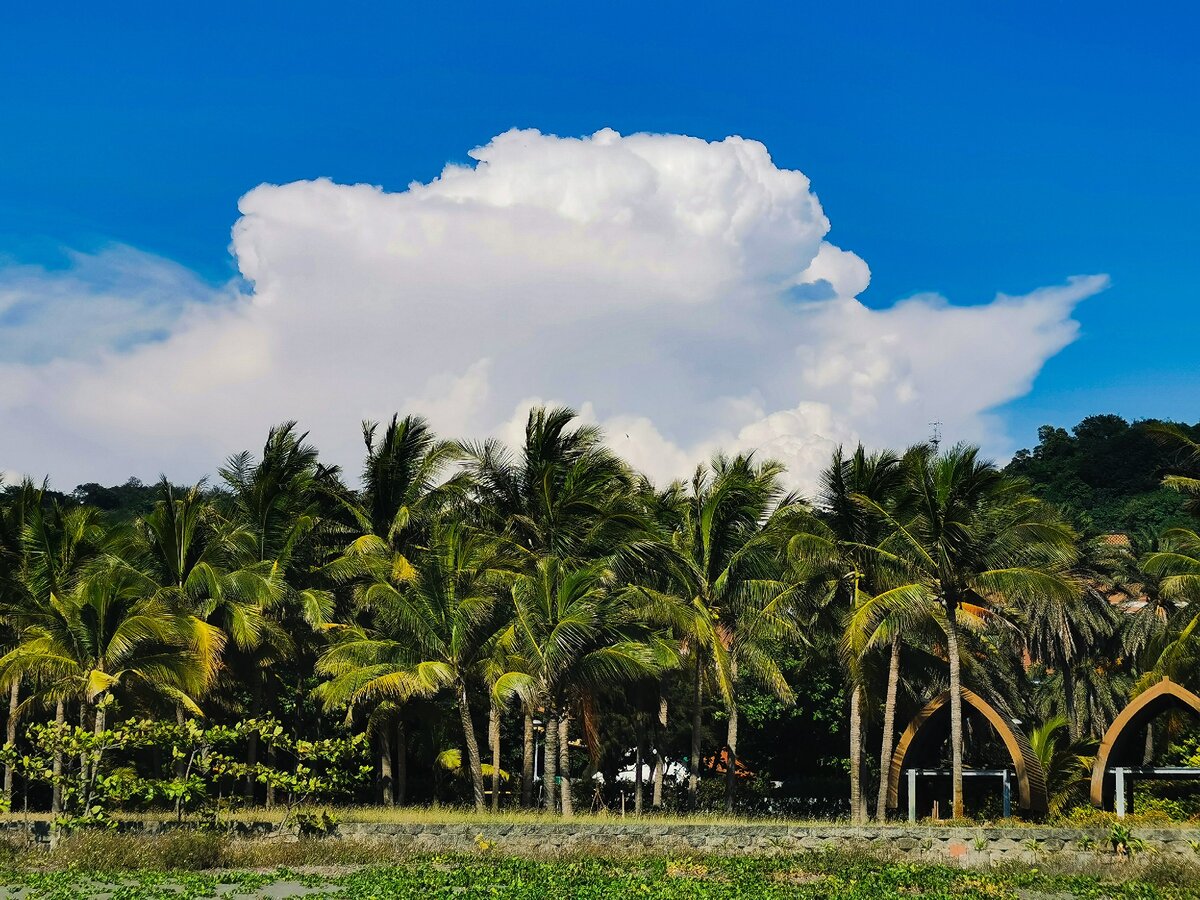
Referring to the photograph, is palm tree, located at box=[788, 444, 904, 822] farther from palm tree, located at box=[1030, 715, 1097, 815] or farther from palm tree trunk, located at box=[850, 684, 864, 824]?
palm tree, located at box=[1030, 715, 1097, 815]

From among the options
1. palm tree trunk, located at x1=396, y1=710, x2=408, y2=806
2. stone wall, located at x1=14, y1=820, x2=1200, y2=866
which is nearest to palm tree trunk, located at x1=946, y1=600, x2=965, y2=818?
stone wall, located at x1=14, y1=820, x2=1200, y2=866

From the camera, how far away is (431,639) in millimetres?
30984

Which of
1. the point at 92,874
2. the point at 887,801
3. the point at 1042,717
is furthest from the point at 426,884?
the point at 1042,717

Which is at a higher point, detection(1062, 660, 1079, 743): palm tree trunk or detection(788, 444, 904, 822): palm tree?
detection(788, 444, 904, 822): palm tree

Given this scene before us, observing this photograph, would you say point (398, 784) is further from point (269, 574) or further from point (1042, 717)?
point (1042, 717)

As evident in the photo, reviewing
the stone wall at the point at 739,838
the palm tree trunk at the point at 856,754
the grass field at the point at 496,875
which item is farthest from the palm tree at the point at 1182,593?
the grass field at the point at 496,875

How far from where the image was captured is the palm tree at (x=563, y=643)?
29.3 metres

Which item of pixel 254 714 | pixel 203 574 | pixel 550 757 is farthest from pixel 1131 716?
pixel 254 714

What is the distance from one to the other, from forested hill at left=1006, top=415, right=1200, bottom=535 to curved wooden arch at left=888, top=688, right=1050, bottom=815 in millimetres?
47286

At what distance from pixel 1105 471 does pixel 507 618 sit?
7246cm

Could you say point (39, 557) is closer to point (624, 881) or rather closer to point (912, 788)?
point (624, 881)

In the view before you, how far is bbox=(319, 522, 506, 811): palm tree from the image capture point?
30.1 m

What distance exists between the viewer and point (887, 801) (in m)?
31.5

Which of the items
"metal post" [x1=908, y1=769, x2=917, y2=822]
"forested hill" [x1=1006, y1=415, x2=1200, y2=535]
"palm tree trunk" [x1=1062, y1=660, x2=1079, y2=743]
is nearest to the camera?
"metal post" [x1=908, y1=769, x2=917, y2=822]
